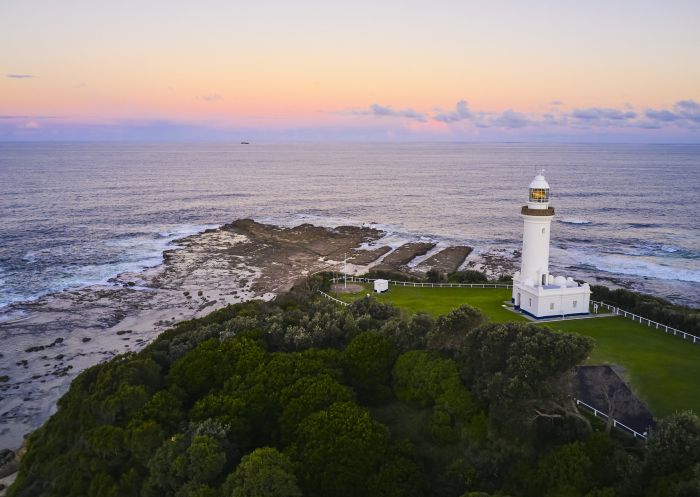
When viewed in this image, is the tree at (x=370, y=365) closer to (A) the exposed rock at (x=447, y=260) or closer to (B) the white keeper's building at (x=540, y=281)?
(B) the white keeper's building at (x=540, y=281)

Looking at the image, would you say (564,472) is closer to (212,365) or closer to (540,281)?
(212,365)

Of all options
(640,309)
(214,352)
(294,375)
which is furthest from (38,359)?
(640,309)

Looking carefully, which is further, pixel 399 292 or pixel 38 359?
pixel 399 292

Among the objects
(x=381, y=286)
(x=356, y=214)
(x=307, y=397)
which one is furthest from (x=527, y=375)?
(x=356, y=214)

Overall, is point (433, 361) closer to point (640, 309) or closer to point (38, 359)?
point (640, 309)

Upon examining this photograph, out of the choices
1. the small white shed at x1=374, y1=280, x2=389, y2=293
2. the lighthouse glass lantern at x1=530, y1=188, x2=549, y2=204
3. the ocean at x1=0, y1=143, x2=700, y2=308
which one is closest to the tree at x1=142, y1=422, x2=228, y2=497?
the small white shed at x1=374, y1=280, x2=389, y2=293

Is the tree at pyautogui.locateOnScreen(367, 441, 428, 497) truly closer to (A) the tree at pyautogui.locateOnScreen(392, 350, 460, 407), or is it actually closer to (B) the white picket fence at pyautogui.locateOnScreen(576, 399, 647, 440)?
(A) the tree at pyautogui.locateOnScreen(392, 350, 460, 407)
